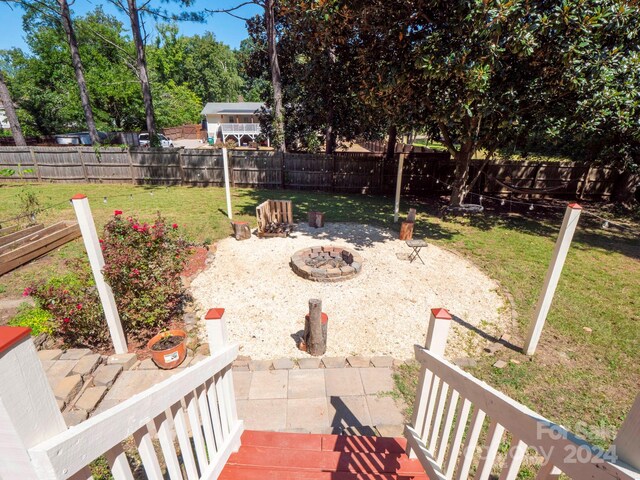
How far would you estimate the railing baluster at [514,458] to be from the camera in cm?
120

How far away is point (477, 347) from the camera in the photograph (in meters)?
4.27

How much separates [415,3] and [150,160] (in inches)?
482

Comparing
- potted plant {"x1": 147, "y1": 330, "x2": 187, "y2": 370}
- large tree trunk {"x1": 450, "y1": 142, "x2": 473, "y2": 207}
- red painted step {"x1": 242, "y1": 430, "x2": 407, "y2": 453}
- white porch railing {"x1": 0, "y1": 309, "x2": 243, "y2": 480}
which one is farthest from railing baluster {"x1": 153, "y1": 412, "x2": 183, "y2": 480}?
large tree trunk {"x1": 450, "y1": 142, "x2": 473, "y2": 207}

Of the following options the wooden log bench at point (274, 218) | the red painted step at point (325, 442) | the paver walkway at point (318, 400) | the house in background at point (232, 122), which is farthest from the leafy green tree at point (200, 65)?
the red painted step at point (325, 442)

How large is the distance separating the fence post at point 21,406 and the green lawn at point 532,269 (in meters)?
4.10

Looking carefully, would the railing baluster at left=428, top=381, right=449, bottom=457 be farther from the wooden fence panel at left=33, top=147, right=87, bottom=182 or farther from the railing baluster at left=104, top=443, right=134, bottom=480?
the wooden fence panel at left=33, top=147, right=87, bottom=182

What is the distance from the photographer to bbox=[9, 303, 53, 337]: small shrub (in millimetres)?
4123

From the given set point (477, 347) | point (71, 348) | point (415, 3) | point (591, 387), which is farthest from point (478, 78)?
point (71, 348)

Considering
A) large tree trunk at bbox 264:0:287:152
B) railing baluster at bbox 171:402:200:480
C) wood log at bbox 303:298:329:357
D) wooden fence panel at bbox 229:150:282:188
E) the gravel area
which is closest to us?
railing baluster at bbox 171:402:200:480

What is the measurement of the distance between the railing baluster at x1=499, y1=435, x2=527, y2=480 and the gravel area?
2.92 m

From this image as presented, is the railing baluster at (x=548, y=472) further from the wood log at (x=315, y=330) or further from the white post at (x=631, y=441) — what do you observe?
the wood log at (x=315, y=330)

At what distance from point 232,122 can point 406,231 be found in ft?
107

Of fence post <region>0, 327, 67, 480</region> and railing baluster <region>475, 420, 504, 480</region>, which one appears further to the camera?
railing baluster <region>475, 420, 504, 480</region>

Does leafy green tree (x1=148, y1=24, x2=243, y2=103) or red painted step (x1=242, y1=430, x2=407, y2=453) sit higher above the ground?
leafy green tree (x1=148, y1=24, x2=243, y2=103)
